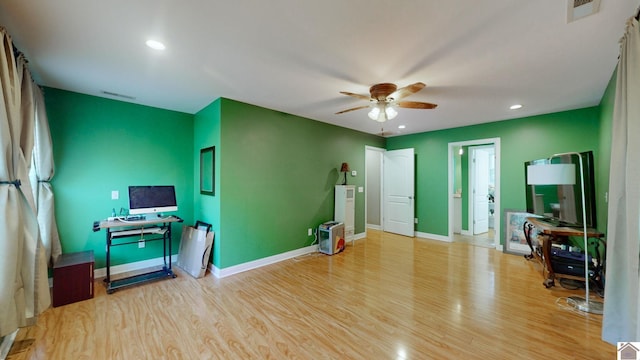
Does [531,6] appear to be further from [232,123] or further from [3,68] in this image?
[3,68]

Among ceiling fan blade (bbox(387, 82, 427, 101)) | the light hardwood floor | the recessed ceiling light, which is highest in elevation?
the recessed ceiling light

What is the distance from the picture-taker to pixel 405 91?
264cm

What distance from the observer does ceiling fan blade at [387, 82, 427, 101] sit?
2434mm

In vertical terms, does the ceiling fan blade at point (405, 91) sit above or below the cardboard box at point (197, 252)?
above

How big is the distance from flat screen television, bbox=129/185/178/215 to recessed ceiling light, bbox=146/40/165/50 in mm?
2051

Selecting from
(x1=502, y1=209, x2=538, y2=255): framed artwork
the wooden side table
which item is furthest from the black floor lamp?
the wooden side table

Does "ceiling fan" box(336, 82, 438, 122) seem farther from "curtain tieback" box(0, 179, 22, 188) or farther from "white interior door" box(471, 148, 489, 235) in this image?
"white interior door" box(471, 148, 489, 235)

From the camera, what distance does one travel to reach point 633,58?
1.58 meters

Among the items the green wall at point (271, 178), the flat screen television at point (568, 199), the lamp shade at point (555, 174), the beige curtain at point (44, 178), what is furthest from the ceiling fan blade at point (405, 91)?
the beige curtain at point (44, 178)

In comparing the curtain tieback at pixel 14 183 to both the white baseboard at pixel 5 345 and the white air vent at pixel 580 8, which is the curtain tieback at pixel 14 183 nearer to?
the white baseboard at pixel 5 345

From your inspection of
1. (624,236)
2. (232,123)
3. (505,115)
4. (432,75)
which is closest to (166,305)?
(232,123)

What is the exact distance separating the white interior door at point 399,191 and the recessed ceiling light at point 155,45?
5.16 meters

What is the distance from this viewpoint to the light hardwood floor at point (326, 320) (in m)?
2.02

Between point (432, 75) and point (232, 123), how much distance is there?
264cm
